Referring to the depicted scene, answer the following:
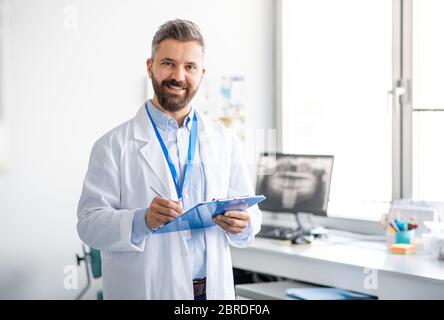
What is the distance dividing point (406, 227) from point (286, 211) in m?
0.59

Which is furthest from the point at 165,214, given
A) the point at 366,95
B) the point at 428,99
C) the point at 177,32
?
the point at 366,95

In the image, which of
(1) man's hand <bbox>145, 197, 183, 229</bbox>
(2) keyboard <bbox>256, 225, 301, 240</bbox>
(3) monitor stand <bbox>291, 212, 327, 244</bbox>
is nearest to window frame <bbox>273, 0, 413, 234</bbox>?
(3) monitor stand <bbox>291, 212, 327, 244</bbox>

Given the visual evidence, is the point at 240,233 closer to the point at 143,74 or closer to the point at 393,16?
the point at 143,74

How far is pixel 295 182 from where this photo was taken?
3139 mm

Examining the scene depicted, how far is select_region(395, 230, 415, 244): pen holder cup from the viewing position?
276 centimetres

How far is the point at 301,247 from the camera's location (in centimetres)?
285

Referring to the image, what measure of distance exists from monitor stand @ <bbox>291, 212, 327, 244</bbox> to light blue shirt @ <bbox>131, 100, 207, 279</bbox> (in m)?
1.15


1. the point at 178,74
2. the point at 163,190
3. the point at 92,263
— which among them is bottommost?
the point at 92,263

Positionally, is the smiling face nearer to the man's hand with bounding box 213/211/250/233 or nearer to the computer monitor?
the man's hand with bounding box 213/211/250/233

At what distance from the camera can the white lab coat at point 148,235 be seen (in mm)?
1712

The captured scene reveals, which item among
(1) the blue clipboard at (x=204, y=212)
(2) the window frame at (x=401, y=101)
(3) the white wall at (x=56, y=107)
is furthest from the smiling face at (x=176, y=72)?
(2) the window frame at (x=401, y=101)

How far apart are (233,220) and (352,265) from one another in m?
0.98

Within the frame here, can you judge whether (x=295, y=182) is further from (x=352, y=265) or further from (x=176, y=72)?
(x=176, y=72)

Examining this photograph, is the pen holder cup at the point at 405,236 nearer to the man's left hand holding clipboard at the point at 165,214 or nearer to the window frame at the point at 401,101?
the window frame at the point at 401,101
